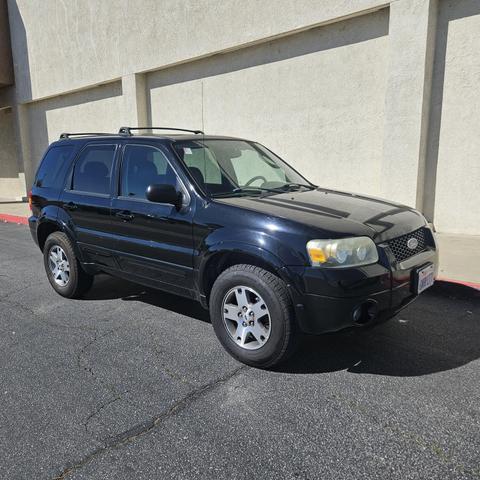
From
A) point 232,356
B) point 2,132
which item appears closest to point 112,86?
point 2,132

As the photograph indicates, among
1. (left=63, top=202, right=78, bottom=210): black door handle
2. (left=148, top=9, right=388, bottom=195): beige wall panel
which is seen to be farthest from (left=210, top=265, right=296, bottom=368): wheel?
(left=148, top=9, right=388, bottom=195): beige wall panel

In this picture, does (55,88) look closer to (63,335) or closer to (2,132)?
(2,132)

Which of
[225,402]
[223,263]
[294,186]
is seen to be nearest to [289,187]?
[294,186]

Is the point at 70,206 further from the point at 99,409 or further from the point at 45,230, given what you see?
the point at 99,409

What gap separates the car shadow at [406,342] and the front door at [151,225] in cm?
72

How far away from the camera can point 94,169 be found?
4.84 meters

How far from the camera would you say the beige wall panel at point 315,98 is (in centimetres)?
803

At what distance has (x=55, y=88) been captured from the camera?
597 inches

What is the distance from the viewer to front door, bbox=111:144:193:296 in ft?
12.9

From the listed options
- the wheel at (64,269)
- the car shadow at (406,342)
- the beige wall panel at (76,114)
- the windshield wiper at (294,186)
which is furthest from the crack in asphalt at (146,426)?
the beige wall panel at (76,114)

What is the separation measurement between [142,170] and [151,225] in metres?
0.58

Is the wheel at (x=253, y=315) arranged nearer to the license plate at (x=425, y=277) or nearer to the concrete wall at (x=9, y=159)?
the license plate at (x=425, y=277)

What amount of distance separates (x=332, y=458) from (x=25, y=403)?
203 cm

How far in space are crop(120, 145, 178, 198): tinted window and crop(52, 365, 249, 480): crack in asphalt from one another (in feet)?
5.67
